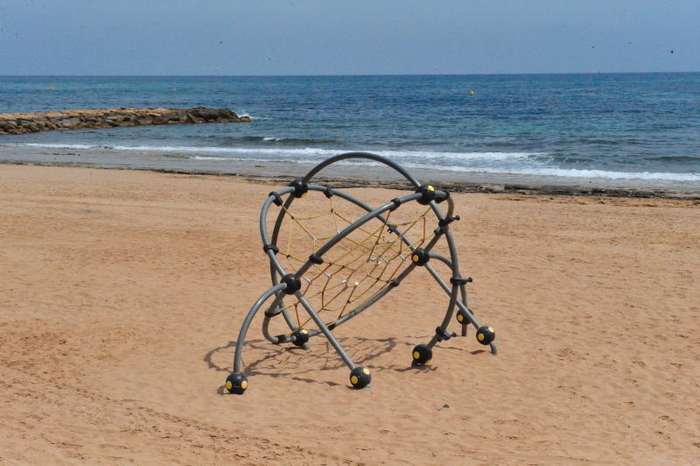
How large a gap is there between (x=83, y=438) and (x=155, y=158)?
23461mm

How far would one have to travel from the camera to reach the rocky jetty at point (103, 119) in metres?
41.2

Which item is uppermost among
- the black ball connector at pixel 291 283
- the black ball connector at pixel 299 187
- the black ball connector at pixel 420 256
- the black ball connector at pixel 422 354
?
the black ball connector at pixel 299 187

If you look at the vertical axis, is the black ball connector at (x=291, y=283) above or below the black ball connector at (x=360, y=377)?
above

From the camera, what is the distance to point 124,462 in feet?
16.7

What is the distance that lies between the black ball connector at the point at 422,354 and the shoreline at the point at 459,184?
38.6ft

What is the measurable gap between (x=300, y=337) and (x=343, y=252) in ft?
13.6

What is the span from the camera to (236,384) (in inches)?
247

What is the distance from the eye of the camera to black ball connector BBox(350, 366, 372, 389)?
21.0ft

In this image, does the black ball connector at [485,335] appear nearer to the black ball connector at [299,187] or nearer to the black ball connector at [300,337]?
the black ball connector at [300,337]

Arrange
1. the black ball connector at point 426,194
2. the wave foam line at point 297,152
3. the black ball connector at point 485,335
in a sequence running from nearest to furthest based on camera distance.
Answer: the black ball connector at point 426,194
the black ball connector at point 485,335
the wave foam line at point 297,152

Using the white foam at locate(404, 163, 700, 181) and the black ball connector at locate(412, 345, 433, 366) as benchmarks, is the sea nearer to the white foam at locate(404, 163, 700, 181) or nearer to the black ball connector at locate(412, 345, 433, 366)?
the white foam at locate(404, 163, 700, 181)

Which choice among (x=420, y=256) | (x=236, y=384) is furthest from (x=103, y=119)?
(x=236, y=384)

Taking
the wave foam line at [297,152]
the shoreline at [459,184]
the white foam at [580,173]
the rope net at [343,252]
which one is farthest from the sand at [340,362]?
the wave foam line at [297,152]

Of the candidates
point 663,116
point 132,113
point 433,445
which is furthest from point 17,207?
point 663,116
